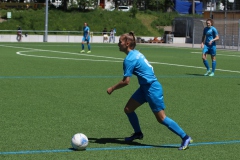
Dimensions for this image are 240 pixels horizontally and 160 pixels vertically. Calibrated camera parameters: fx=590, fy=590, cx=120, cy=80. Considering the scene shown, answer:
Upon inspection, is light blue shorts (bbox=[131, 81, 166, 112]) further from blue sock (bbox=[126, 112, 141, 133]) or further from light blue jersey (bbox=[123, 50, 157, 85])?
blue sock (bbox=[126, 112, 141, 133])

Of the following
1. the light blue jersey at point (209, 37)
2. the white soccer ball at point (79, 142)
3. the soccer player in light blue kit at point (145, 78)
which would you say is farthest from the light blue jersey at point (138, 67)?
the light blue jersey at point (209, 37)

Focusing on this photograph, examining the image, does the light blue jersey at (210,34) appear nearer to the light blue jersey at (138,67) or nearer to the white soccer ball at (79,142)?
the light blue jersey at (138,67)

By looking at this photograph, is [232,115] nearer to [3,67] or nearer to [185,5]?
[3,67]

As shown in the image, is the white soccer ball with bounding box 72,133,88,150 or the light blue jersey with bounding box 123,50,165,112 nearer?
the white soccer ball with bounding box 72,133,88,150

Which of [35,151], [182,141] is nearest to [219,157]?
[182,141]

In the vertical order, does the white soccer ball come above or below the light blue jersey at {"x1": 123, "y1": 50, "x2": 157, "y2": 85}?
below

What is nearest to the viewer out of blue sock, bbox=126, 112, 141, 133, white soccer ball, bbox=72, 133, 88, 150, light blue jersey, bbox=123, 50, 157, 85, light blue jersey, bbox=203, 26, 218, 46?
white soccer ball, bbox=72, 133, 88, 150

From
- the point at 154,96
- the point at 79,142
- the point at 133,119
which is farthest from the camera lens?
the point at 133,119

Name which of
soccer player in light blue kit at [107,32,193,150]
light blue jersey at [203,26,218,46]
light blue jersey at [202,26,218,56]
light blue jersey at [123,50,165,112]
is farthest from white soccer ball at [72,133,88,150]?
light blue jersey at [203,26,218,46]

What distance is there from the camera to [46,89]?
15.7 meters

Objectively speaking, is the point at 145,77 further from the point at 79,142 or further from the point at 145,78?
the point at 79,142

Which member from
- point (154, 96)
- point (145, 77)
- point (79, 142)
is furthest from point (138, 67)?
point (79, 142)

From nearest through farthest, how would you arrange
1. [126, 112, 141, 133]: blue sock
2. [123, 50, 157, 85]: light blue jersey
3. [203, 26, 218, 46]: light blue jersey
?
1. [123, 50, 157, 85]: light blue jersey
2. [126, 112, 141, 133]: blue sock
3. [203, 26, 218, 46]: light blue jersey

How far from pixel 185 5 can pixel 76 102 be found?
8661 cm
